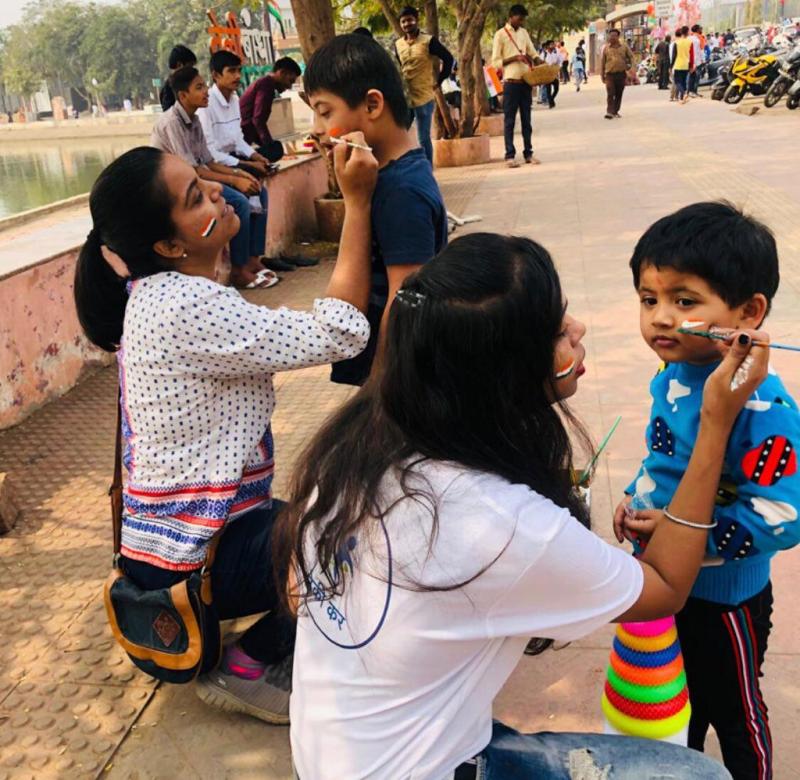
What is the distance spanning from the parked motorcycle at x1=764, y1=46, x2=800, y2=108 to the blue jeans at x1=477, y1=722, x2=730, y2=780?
48.9 feet

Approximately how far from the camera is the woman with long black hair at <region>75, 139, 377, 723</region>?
5.88 feet

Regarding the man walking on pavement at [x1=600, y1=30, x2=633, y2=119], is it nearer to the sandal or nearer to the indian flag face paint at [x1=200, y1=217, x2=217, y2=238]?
the sandal

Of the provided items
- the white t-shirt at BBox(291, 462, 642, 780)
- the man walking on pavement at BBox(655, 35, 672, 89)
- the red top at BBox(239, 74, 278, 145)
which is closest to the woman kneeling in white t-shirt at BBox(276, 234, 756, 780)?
the white t-shirt at BBox(291, 462, 642, 780)

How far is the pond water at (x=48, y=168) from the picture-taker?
14930mm

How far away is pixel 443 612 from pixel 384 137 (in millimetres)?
1301

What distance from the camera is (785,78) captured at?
543 inches

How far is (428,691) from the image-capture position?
1.09 metres

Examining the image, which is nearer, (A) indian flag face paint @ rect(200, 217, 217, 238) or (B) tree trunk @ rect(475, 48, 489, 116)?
(A) indian flag face paint @ rect(200, 217, 217, 238)

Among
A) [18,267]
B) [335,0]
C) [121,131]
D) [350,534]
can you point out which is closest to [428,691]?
[350,534]

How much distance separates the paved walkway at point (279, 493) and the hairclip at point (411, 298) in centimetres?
129

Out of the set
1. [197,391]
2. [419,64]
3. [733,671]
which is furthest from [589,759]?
[419,64]

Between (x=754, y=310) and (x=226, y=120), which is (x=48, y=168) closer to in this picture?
(x=226, y=120)

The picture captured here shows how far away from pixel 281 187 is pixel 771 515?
19.7 feet

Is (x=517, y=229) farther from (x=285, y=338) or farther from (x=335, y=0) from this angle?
(x=335, y=0)
